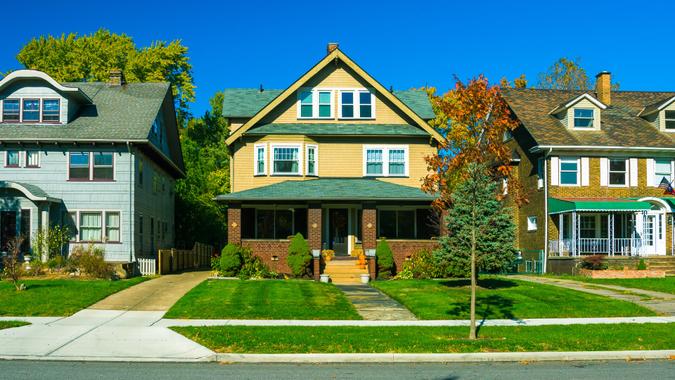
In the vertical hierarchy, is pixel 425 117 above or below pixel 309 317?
above

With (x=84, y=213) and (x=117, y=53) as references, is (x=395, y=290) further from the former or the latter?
(x=117, y=53)

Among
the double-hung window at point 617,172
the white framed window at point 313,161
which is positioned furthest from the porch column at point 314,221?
the double-hung window at point 617,172

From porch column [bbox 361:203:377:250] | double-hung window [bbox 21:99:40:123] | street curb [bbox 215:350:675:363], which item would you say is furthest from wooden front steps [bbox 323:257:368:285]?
street curb [bbox 215:350:675:363]

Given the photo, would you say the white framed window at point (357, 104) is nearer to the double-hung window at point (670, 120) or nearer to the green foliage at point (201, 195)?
the green foliage at point (201, 195)

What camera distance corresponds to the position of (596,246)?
1421 inches

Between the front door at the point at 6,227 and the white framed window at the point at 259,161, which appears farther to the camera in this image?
the white framed window at the point at 259,161

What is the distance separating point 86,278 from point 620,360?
67.1 ft

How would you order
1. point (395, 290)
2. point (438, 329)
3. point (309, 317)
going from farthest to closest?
1. point (395, 290)
2. point (309, 317)
3. point (438, 329)

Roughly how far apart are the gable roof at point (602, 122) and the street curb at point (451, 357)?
2165 cm

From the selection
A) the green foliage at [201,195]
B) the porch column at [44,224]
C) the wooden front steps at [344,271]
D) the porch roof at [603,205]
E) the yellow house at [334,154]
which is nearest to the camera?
the porch column at [44,224]

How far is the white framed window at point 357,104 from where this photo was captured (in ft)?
117

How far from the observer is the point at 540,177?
36.9m

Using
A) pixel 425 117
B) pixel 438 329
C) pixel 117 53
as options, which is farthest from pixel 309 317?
pixel 117 53

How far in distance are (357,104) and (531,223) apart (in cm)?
1140
